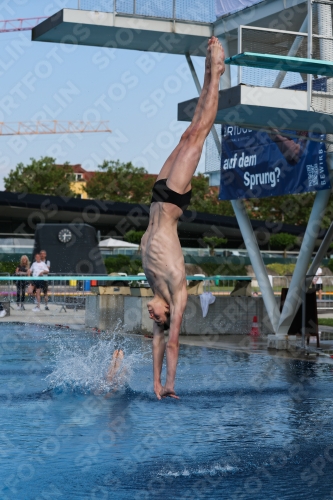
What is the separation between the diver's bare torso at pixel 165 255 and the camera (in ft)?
20.4

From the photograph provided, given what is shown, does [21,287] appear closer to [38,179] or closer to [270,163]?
[270,163]

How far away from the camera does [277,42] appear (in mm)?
14594

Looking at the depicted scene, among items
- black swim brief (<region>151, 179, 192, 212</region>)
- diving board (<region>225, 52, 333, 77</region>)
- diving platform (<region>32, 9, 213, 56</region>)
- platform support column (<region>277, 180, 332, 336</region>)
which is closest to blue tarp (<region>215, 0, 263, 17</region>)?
diving platform (<region>32, 9, 213, 56</region>)

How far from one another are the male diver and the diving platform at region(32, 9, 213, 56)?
880cm

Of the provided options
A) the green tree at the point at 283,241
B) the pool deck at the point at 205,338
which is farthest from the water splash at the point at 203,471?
the green tree at the point at 283,241

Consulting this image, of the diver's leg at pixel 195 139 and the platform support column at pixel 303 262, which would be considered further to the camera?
the platform support column at pixel 303 262

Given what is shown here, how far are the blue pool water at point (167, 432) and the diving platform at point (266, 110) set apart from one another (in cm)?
370

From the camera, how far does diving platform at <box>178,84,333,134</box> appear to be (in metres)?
11.6

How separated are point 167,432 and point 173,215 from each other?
2.83 meters

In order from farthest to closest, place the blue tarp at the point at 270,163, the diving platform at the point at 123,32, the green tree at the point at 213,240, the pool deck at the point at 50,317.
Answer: the green tree at the point at 213,240 < the pool deck at the point at 50,317 < the diving platform at the point at 123,32 < the blue tarp at the point at 270,163

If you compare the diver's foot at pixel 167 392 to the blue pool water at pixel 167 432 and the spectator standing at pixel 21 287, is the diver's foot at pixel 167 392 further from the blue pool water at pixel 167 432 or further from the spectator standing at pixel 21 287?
the spectator standing at pixel 21 287

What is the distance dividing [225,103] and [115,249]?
1942 inches

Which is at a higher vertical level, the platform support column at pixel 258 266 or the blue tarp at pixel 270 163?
the blue tarp at pixel 270 163

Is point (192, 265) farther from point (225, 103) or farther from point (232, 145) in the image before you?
point (225, 103)
